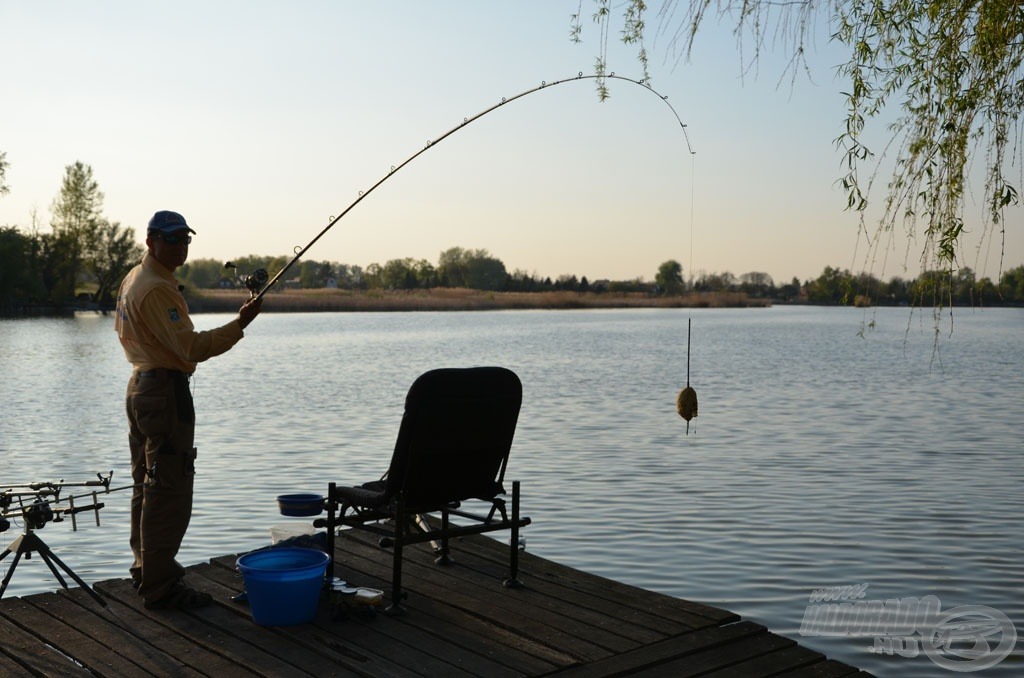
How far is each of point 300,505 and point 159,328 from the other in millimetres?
1893

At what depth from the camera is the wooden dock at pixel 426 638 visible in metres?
4.70

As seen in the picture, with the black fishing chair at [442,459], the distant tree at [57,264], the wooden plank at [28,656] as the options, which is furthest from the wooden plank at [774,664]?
the distant tree at [57,264]

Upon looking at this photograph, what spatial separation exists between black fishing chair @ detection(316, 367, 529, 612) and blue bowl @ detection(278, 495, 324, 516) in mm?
833

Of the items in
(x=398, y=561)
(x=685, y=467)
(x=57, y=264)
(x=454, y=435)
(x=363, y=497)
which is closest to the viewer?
(x=398, y=561)

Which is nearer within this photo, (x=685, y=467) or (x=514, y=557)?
(x=514, y=557)

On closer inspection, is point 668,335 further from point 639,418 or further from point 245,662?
point 245,662

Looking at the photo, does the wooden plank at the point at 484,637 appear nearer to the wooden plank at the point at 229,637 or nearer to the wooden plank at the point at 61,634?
the wooden plank at the point at 229,637

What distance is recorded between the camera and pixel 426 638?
5.07 metres

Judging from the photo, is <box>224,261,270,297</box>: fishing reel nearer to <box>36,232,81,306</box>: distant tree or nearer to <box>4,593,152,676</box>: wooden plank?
<box>4,593,152,676</box>: wooden plank

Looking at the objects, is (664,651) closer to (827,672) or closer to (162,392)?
(827,672)

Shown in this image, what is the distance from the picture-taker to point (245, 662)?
4.70 meters

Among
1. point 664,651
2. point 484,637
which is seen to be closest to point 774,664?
point 664,651

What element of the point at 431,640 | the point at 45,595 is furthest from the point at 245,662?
the point at 45,595

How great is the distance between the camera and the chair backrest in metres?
5.46
